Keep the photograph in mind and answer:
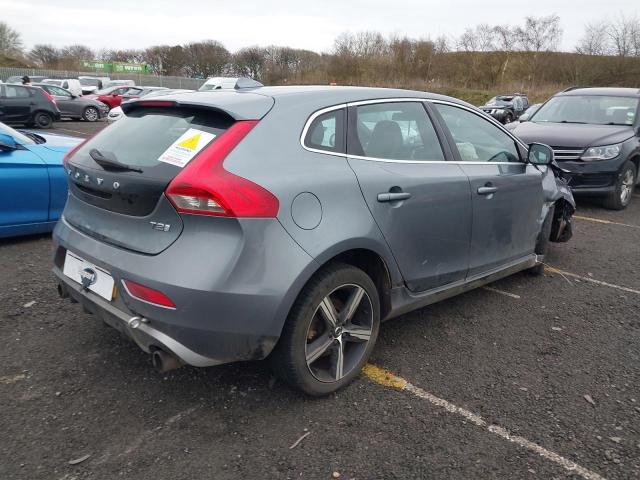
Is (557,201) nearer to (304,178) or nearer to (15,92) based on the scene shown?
(304,178)

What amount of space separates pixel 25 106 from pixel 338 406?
17.6 meters

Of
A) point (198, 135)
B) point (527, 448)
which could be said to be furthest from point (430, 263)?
point (198, 135)

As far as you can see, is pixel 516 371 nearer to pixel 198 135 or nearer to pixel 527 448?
pixel 527 448

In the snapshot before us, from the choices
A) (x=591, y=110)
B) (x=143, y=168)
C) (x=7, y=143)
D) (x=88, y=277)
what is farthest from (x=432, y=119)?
(x=591, y=110)

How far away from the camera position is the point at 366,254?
9.23 feet

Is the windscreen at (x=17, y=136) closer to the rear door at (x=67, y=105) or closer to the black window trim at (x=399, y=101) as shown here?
the black window trim at (x=399, y=101)

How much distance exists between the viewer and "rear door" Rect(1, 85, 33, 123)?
1623 cm

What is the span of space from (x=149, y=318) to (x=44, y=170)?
3384 millimetres

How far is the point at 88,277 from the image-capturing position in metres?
2.57

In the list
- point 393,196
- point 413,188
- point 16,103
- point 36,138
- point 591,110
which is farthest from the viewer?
point 16,103

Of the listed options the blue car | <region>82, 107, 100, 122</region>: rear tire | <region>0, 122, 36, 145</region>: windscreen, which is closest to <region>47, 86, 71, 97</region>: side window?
<region>82, 107, 100, 122</region>: rear tire

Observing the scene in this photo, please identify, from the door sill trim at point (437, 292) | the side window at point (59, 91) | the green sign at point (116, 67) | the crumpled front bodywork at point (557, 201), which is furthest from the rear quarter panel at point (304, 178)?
the green sign at point (116, 67)

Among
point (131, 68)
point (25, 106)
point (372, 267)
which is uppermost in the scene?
point (131, 68)

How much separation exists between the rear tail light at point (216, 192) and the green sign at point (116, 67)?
67.5 meters
